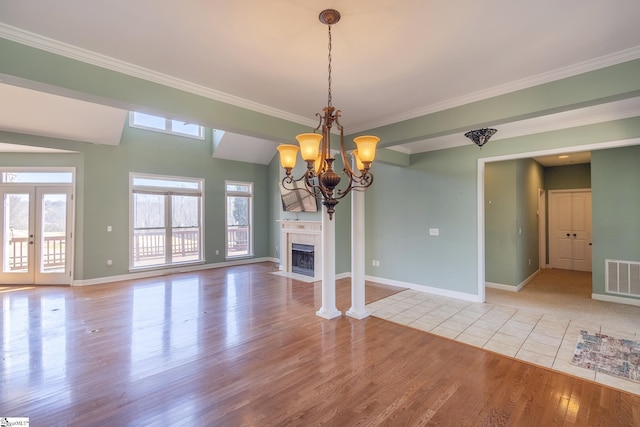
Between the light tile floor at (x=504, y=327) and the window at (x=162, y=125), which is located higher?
the window at (x=162, y=125)

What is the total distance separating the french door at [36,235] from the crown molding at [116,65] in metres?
5.01

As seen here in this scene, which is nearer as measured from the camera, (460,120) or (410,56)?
(410,56)

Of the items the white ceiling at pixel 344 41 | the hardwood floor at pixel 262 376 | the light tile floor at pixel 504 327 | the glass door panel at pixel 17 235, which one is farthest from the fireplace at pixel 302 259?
the glass door panel at pixel 17 235

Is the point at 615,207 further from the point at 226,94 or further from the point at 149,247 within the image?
the point at 149,247

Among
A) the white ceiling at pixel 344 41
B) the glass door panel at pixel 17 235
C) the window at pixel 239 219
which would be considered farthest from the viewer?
the window at pixel 239 219

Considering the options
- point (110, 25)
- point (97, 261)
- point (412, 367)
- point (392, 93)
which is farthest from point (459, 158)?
point (97, 261)

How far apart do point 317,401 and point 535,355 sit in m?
2.35

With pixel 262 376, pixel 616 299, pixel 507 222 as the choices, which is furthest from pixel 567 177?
pixel 262 376

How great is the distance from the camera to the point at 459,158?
5180mm

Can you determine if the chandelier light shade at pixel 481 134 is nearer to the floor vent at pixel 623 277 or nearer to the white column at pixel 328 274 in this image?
the white column at pixel 328 274

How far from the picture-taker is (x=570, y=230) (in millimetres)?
7496

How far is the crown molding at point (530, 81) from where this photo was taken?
2.32 m

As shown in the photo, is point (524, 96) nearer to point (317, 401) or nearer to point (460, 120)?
point (460, 120)

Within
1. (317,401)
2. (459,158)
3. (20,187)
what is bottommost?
(317,401)
